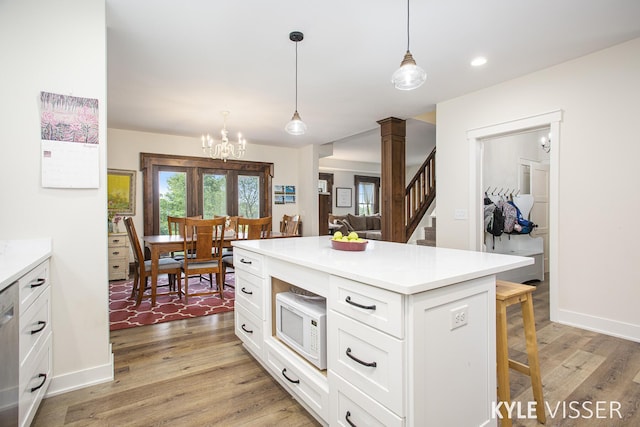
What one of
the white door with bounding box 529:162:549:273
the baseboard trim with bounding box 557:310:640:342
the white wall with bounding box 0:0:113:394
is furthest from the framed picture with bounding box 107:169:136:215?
the white door with bounding box 529:162:549:273

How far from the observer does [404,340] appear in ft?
3.81

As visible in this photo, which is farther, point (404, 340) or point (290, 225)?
point (290, 225)

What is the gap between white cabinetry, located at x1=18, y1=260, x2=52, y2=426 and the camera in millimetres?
1435

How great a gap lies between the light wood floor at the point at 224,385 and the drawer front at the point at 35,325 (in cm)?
44

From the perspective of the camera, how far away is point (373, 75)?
337 centimetres

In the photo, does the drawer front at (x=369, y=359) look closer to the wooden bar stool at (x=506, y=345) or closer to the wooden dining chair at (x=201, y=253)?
the wooden bar stool at (x=506, y=345)

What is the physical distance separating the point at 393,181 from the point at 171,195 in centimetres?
400

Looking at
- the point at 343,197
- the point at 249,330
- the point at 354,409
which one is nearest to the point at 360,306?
the point at 354,409

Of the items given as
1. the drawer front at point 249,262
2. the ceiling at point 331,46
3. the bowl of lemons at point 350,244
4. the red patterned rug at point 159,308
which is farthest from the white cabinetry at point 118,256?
the bowl of lemons at point 350,244

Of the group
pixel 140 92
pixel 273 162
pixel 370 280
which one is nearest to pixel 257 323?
pixel 370 280

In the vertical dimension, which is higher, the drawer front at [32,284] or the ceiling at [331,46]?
the ceiling at [331,46]

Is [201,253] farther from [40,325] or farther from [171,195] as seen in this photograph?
[171,195]

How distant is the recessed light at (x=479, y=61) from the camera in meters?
2.96

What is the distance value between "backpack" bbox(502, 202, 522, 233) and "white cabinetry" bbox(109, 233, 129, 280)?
18.3ft
